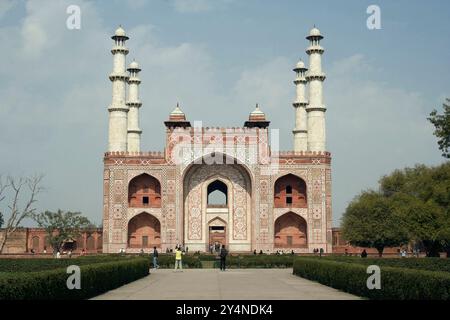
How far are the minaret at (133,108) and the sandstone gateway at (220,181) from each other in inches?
106

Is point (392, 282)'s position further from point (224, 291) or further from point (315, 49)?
point (315, 49)

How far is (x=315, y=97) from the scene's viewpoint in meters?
43.7

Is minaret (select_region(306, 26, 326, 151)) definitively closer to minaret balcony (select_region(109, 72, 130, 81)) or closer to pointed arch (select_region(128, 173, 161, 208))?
pointed arch (select_region(128, 173, 161, 208))

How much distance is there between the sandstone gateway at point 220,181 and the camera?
42906 mm

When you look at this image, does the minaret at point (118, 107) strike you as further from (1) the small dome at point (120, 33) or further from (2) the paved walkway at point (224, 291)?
(2) the paved walkway at point (224, 291)

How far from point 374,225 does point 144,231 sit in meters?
13.7

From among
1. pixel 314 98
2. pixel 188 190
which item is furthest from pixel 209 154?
pixel 314 98

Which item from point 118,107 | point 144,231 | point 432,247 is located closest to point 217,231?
point 144,231

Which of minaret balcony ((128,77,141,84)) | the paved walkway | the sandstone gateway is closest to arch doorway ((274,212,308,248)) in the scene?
the sandstone gateway

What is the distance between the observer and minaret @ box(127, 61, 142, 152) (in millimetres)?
47656

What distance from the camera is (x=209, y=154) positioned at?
43.5 m

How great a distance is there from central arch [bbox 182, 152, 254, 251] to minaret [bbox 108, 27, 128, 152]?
175 inches

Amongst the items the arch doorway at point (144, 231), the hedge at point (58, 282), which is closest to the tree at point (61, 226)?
the arch doorway at point (144, 231)
